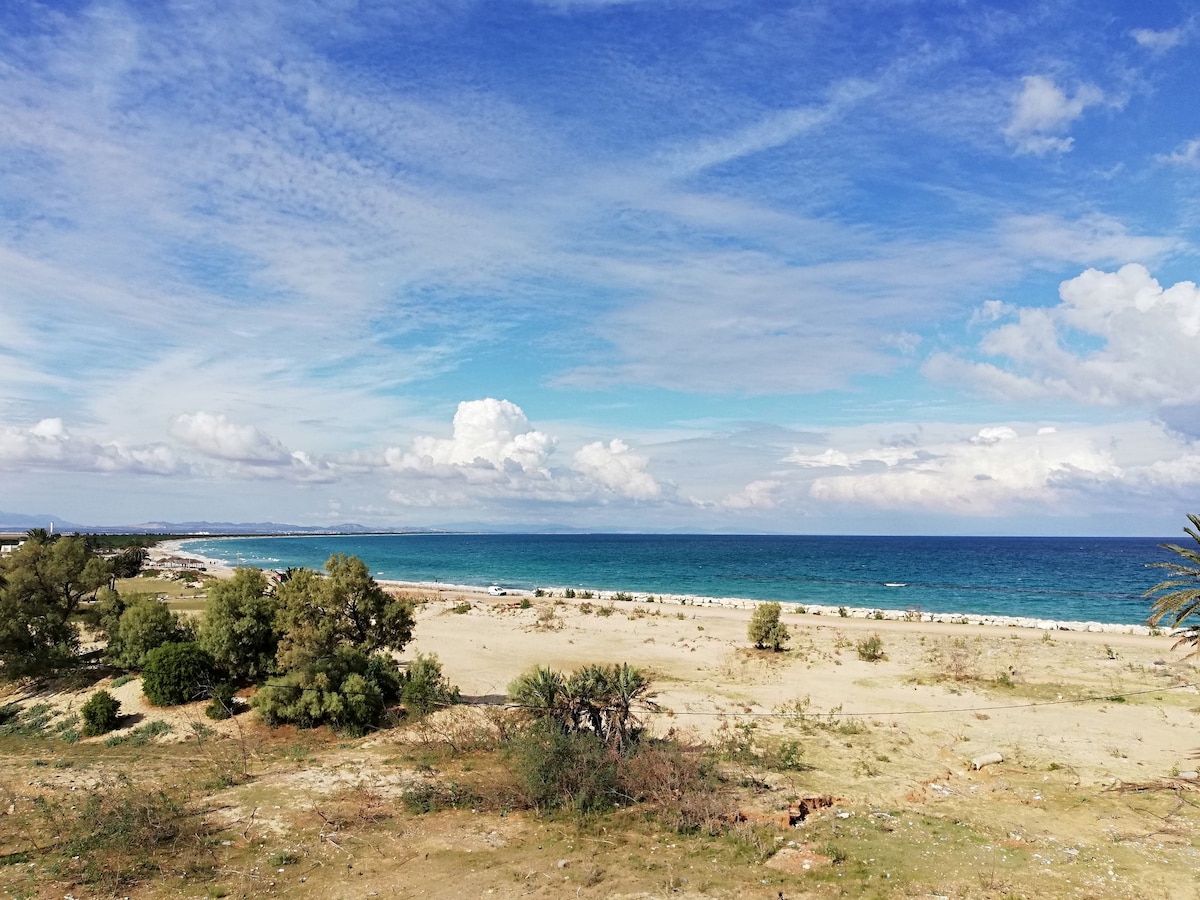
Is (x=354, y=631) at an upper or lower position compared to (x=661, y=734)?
upper

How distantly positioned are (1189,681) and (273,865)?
34223 millimetres

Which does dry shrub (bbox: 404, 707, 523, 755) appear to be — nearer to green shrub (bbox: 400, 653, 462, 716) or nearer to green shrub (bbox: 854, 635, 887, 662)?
green shrub (bbox: 400, 653, 462, 716)

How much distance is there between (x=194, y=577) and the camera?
229ft

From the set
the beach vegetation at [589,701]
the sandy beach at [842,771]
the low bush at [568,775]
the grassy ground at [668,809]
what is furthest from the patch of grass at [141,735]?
the low bush at [568,775]

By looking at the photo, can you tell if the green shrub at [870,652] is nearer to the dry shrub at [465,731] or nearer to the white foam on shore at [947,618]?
the white foam on shore at [947,618]

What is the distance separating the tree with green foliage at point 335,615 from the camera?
2098cm

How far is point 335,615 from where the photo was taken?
71.2 ft

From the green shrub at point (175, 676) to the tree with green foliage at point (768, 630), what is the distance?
2471cm

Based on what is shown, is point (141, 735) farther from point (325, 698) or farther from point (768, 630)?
point (768, 630)

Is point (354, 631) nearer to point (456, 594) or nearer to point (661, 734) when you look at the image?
point (661, 734)

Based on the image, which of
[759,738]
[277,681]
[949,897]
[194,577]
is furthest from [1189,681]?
[194,577]

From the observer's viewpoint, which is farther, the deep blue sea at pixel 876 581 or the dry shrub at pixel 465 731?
the deep blue sea at pixel 876 581

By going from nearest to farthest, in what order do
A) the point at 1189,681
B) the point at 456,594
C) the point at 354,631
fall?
the point at 354,631 < the point at 1189,681 < the point at 456,594

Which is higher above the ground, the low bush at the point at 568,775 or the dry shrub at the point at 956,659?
the low bush at the point at 568,775
